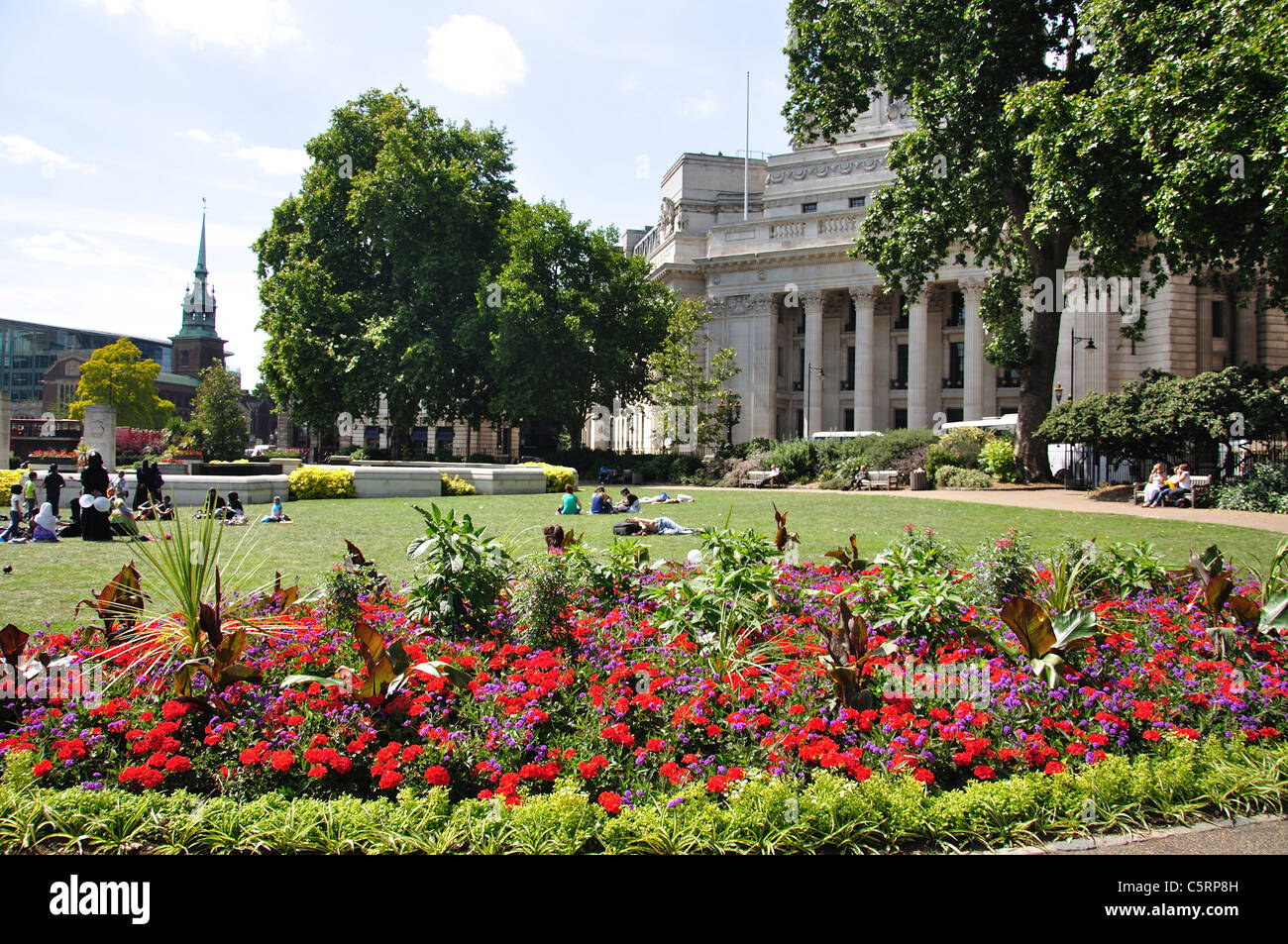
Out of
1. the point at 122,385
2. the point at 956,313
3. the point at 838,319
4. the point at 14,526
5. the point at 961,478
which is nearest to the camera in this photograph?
the point at 14,526

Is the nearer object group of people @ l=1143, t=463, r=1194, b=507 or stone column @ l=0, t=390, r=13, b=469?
group of people @ l=1143, t=463, r=1194, b=507

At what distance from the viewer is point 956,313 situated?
182 ft

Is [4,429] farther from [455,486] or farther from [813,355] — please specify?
[813,355]

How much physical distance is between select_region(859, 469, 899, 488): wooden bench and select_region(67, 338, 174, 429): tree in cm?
7125

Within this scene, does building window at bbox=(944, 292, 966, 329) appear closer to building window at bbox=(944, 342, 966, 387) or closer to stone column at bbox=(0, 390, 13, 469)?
building window at bbox=(944, 342, 966, 387)

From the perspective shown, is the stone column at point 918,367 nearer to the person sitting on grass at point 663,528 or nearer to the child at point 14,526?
the person sitting on grass at point 663,528

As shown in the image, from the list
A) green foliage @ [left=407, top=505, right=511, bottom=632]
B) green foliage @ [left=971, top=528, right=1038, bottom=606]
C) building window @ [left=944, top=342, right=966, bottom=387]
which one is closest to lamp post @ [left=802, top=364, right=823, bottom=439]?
building window @ [left=944, top=342, right=966, bottom=387]

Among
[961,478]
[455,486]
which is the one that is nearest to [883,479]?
[961,478]

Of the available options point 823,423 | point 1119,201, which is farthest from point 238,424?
point 1119,201

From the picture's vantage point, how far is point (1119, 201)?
21.7 metres

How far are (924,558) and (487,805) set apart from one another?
4.47m

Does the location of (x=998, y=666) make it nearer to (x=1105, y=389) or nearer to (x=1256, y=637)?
(x=1256, y=637)

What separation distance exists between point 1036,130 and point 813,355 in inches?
1196

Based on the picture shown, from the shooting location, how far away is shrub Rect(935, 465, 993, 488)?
30.3 meters
